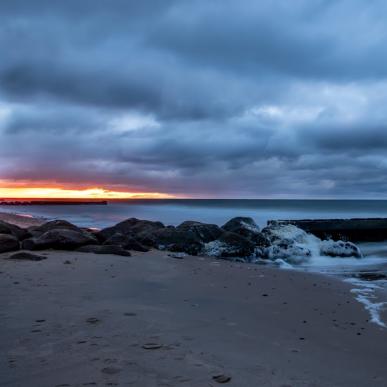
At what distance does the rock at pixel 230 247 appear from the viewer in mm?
16034

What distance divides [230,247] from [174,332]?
11332 mm

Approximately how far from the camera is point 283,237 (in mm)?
19656

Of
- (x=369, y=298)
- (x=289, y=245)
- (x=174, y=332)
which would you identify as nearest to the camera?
(x=174, y=332)

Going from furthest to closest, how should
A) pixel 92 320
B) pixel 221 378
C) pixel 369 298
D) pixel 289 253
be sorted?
pixel 289 253
pixel 369 298
pixel 92 320
pixel 221 378

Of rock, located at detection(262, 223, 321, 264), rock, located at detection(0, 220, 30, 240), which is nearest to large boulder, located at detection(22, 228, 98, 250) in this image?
rock, located at detection(0, 220, 30, 240)

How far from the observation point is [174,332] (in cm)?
507

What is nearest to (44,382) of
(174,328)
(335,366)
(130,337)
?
(130,337)

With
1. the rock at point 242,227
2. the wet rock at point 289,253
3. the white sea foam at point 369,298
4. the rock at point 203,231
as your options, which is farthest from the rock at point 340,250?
the white sea foam at point 369,298

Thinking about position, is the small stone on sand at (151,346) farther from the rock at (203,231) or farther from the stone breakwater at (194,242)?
the rock at (203,231)

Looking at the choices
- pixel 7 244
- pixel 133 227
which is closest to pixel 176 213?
pixel 133 227

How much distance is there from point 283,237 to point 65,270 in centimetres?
1230

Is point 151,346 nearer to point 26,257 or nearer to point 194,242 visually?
point 26,257

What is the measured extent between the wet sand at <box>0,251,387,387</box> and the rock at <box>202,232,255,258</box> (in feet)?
21.7

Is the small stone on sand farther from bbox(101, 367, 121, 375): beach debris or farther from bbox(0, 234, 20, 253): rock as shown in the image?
bbox(0, 234, 20, 253): rock
